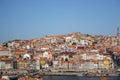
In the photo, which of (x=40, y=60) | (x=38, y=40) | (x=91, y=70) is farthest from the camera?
(x=38, y=40)

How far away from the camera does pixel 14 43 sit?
76.8m

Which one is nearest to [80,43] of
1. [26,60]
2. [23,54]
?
[23,54]

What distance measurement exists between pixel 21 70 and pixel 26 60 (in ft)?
11.4

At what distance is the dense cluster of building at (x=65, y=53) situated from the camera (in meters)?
56.0

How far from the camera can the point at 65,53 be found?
205ft

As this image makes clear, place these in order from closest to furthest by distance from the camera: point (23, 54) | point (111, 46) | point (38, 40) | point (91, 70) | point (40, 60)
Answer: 1. point (91, 70)
2. point (40, 60)
3. point (23, 54)
4. point (111, 46)
5. point (38, 40)

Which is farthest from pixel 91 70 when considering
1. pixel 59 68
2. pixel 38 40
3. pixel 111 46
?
pixel 38 40

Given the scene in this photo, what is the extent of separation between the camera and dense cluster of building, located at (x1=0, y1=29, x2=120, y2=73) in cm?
5603

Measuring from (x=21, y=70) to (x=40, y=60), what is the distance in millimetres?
4507

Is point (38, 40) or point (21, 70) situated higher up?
point (38, 40)

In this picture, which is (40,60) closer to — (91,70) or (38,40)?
(91,70)

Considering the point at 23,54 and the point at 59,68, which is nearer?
the point at 59,68

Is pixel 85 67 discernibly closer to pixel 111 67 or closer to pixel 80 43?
pixel 111 67

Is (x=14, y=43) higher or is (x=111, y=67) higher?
(x=14, y=43)
